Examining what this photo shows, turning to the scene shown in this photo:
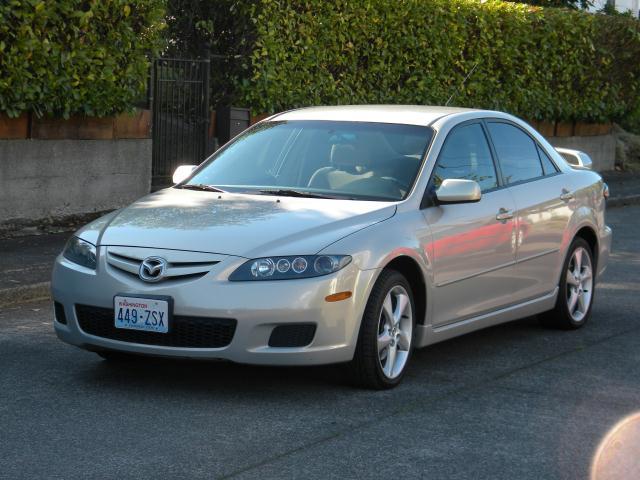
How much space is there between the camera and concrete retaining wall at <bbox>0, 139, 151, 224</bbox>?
13.1 meters

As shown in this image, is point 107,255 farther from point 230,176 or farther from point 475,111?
point 475,111

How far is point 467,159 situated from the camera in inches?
325

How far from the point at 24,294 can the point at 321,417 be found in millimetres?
4082

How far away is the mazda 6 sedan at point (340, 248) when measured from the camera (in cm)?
662

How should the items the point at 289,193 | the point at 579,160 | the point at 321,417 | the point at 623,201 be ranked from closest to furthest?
the point at 321,417
the point at 289,193
the point at 579,160
the point at 623,201

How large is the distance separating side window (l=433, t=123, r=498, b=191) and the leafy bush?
7804 millimetres

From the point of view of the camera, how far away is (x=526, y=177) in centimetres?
885

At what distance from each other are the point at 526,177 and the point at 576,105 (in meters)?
14.7

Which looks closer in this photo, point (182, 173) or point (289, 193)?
point (289, 193)

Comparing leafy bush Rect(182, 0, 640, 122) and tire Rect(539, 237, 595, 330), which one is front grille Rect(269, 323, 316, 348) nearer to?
tire Rect(539, 237, 595, 330)

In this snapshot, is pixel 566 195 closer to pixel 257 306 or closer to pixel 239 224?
pixel 239 224

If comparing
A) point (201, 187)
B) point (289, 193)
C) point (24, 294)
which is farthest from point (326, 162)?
point (24, 294)

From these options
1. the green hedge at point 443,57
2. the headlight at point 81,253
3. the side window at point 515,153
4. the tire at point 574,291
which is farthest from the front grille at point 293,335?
the green hedge at point 443,57

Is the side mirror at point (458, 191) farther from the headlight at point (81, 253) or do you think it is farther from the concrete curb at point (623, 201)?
the concrete curb at point (623, 201)
